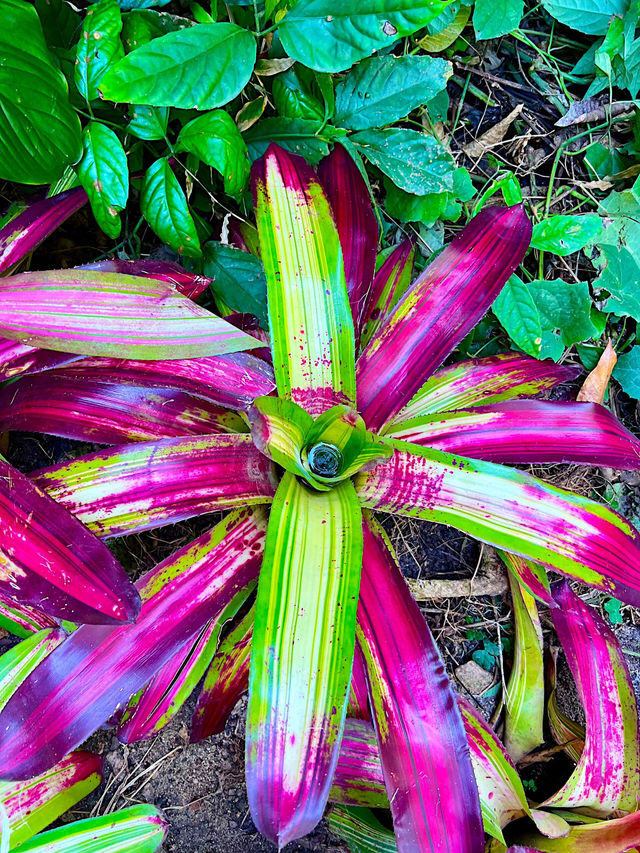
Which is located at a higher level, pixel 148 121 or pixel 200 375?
pixel 148 121

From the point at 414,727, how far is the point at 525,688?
0.51m

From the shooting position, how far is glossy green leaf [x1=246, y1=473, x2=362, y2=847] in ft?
2.46

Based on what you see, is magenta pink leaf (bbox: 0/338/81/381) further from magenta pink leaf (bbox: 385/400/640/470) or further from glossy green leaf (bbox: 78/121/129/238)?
magenta pink leaf (bbox: 385/400/640/470)

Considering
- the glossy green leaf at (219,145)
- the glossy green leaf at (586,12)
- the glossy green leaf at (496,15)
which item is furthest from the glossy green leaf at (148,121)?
the glossy green leaf at (586,12)

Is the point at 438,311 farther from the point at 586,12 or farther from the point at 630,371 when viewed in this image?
the point at 586,12

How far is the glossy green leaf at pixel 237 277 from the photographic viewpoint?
1.19m

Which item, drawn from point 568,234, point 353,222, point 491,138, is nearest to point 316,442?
point 353,222

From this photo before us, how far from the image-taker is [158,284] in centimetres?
→ 89

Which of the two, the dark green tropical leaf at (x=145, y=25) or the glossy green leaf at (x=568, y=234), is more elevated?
the dark green tropical leaf at (x=145, y=25)

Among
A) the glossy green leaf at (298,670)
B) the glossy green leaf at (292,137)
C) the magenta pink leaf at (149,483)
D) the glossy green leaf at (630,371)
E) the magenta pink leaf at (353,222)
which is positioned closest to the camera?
the glossy green leaf at (298,670)

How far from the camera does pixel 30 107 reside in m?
1.00

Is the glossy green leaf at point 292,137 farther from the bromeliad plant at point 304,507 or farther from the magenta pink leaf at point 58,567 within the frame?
the magenta pink leaf at point 58,567

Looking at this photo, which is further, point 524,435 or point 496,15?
point 496,15

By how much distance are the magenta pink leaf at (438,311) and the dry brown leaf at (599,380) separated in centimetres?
46
